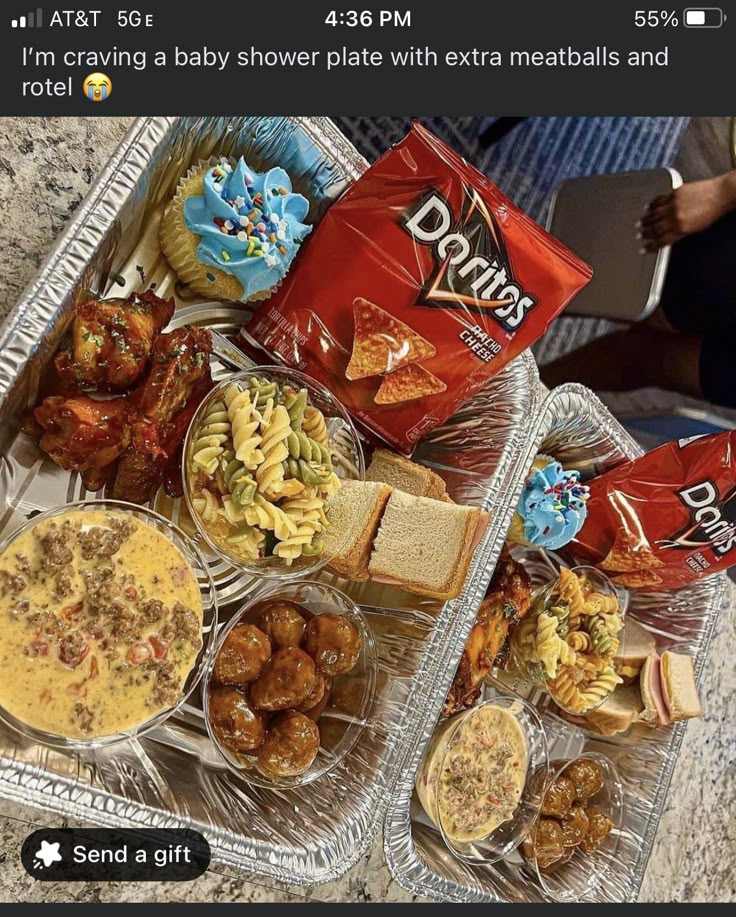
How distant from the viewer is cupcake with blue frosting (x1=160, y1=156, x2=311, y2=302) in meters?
1.07

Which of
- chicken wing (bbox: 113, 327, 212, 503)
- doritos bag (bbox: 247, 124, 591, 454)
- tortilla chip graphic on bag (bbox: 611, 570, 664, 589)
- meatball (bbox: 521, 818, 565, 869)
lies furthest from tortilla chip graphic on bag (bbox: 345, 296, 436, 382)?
meatball (bbox: 521, 818, 565, 869)

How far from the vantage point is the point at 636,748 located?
5.27 ft

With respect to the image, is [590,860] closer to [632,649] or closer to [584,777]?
[584,777]

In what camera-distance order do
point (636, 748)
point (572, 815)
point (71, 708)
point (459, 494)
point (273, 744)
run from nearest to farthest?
point (71, 708) < point (273, 744) < point (459, 494) < point (572, 815) < point (636, 748)

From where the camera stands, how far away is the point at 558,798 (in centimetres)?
142

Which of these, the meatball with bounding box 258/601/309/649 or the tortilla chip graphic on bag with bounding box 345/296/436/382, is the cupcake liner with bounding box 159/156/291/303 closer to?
the tortilla chip graphic on bag with bounding box 345/296/436/382

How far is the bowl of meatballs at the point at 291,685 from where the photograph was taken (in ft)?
3.57

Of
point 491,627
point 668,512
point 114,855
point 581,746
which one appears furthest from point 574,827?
point 114,855

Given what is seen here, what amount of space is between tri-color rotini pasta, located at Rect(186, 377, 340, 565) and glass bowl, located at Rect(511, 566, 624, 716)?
1.66 feet

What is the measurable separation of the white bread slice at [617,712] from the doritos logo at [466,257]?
899 mm
